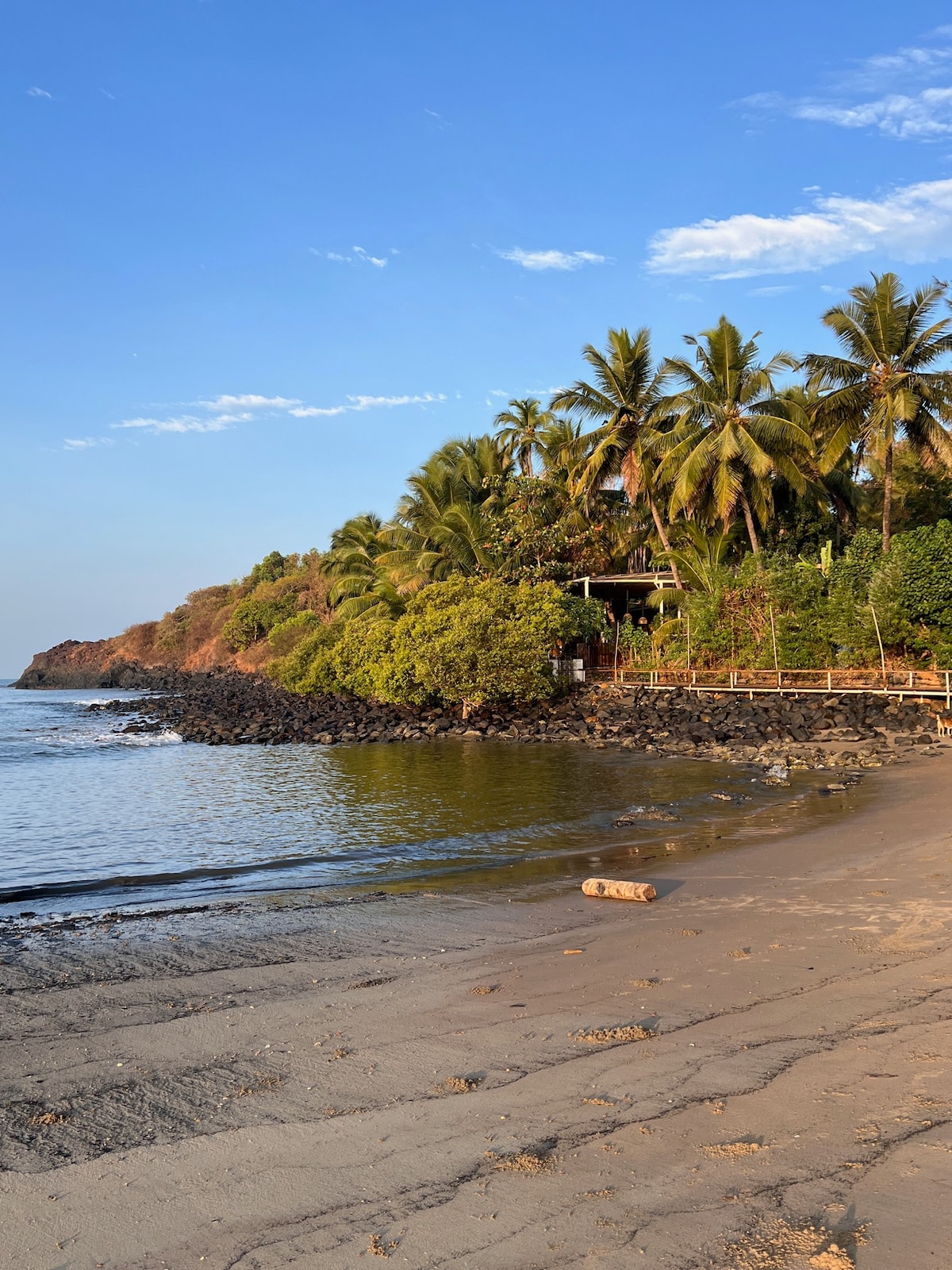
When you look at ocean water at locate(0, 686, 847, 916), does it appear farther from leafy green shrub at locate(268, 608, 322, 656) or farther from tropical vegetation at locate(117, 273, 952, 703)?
leafy green shrub at locate(268, 608, 322, 656)

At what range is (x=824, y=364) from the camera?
30.5m

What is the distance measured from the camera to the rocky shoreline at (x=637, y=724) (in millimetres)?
22656

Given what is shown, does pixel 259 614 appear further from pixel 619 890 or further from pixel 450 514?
pixel 619 890

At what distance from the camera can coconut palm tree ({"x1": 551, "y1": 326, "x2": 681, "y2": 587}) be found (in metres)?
35.3

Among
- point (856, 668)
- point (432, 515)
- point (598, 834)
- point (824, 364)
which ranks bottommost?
point (598, 834)

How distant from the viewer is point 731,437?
30734 mm

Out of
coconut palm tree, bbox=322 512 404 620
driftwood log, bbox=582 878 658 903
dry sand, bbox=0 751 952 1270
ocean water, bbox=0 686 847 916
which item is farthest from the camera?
coconut palm tree, bbox=322 512 404 620

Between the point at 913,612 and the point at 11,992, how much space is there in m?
25.6

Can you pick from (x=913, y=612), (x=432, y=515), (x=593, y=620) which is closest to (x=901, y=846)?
(x=913, y=612)

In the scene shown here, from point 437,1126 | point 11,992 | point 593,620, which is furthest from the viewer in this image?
point 593,620

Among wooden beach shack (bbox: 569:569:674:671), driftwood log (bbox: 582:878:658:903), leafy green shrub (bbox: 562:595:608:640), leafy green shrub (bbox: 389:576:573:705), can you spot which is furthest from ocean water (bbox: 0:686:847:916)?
wooden beach shack (bbox: 569:569:674:671)

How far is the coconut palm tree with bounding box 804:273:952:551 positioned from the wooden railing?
4687 millimetres

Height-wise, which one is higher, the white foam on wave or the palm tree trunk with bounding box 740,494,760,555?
the palm tree trunk with bounding box 740,494,760,555

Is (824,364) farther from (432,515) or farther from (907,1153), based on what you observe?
(907,1153)
